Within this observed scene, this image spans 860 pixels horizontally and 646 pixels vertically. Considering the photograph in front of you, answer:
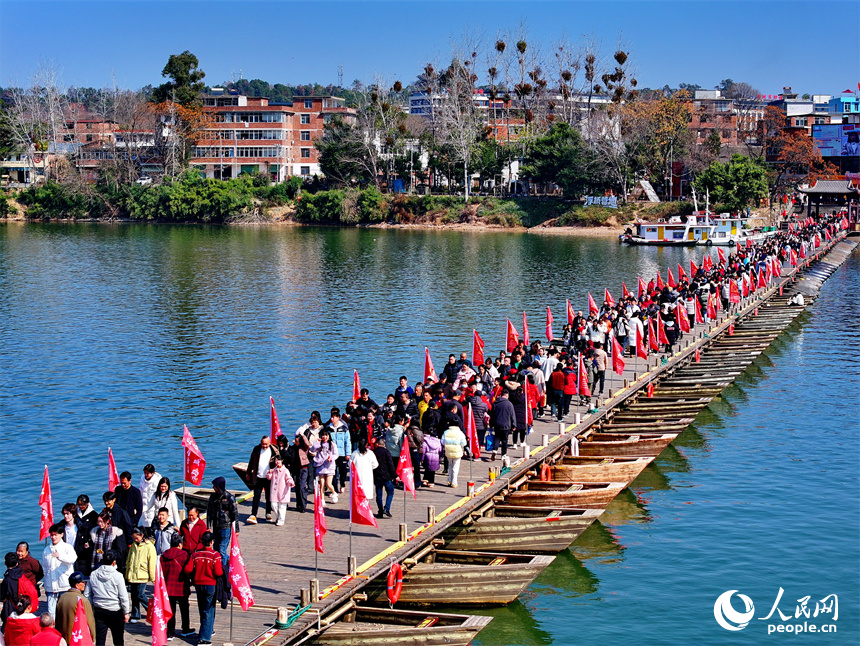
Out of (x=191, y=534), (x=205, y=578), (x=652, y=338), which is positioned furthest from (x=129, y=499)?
(x=652, y=338)

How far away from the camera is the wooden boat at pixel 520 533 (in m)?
21.7

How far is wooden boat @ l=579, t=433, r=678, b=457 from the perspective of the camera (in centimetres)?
2875

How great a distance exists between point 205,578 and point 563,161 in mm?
105483

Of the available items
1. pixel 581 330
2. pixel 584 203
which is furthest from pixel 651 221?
pixel 581 330

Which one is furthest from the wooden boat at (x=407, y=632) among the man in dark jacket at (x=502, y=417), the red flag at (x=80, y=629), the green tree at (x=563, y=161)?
the green tree at (x=563, y=161)

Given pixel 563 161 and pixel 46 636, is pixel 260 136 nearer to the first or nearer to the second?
pixel 563 161

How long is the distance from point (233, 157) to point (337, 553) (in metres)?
133

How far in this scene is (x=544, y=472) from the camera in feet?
87.1

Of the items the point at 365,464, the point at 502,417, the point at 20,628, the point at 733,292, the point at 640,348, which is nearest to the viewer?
the point at 20,628

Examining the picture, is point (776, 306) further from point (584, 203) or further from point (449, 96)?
point (449, 96)

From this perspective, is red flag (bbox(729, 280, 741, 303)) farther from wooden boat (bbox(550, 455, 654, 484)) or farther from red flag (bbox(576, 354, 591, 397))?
wooden boat (bbox(550, 455, 654, 484))

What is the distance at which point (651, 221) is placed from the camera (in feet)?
371

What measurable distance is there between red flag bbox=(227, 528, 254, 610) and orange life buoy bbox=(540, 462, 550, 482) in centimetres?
1145

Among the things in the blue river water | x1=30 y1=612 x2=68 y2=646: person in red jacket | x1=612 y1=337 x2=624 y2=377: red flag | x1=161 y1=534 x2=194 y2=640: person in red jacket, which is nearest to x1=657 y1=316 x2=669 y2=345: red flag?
the blue river water
